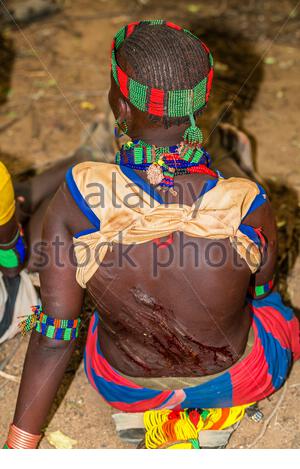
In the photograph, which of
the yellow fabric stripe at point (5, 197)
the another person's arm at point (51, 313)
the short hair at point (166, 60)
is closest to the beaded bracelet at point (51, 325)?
the another person's arm at point (51, 313)

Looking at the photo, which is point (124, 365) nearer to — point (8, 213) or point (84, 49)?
point (8, 213)

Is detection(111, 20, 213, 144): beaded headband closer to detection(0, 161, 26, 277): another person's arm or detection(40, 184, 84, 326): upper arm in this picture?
detection(40, 184, 84, 326): upper arm

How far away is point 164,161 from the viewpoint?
2.25 m

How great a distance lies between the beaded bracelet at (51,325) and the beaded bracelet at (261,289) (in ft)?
2.40

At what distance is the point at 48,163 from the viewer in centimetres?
462

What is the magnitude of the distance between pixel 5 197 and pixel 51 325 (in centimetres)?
70

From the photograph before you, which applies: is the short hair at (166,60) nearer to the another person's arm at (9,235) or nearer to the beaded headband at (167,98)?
the beaded headband at (167,98)

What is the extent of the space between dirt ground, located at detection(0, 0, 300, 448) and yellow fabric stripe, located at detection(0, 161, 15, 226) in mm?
760

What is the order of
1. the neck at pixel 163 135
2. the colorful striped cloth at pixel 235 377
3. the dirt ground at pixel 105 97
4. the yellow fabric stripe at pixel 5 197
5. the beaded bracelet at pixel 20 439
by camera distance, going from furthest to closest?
the dirt ground at pixel 105 97
the yellow fabric stripe at pixel 5 197
the colorful striped cloth at pixel 235 377
the beaded bracelet at pixel 20 439
the neck at pixel 163 135

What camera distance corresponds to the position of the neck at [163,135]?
226cm

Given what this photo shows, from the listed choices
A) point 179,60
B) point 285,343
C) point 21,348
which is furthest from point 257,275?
point 21,348

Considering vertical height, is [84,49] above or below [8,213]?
below
